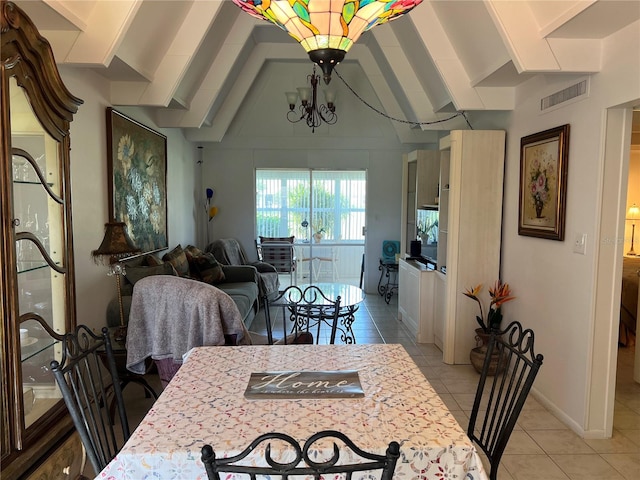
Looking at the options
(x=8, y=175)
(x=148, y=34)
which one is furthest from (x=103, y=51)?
(x=8, y=175)

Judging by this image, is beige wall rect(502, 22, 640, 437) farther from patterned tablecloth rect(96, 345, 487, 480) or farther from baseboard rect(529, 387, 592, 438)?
patterned tablecloth rect(96, 345, 487, 480)

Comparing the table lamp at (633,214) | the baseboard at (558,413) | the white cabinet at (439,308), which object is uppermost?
the table lamp at (633,214)

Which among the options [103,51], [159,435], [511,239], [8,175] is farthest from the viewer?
[511,239]

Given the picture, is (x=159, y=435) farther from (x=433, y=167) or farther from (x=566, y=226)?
(x=433, y=167)

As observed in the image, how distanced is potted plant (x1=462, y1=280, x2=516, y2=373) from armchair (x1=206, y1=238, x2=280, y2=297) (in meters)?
2.82

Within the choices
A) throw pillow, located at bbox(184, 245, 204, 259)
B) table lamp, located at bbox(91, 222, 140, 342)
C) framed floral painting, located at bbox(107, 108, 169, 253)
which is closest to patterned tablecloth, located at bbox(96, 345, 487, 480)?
table lamp, located at bbox(91, 222, 140, 342)

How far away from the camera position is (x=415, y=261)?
5.26 metres

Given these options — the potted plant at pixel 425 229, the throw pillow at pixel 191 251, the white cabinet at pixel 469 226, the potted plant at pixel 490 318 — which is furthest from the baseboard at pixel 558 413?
the throw pillow at pixel 191 251

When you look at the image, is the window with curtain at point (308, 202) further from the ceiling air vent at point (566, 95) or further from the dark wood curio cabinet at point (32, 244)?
the dark wood curio cabinet at point (32, 244)

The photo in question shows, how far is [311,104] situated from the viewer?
616 cm

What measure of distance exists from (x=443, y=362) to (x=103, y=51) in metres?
3.62

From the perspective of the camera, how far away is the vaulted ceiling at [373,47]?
8.43ft

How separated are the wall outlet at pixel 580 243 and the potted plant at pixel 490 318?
927 millimetres

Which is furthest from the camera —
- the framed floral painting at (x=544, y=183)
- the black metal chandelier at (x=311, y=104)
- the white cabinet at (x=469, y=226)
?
the black metal chandelier at (x=311, y=104)
